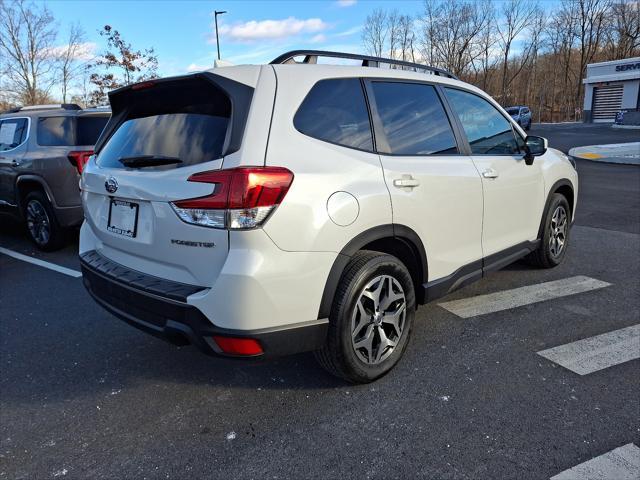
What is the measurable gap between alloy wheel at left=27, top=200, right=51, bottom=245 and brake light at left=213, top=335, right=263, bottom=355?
4832mm

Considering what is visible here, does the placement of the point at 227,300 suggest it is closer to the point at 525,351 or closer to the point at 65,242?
the point at 525,351

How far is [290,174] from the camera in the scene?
2361 mm

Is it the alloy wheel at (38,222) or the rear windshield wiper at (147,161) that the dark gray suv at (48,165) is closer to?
the alloy wheel at (38,222)

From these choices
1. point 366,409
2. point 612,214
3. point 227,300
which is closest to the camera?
point 227,300

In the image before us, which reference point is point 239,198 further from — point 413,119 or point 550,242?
point 550,242

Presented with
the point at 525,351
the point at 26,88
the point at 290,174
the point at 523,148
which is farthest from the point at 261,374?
the point at 26,88

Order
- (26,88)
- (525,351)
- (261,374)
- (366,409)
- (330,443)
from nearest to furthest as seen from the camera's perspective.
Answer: (330,443) < (366,409) < (261,374) < (525,351) < (26,88)

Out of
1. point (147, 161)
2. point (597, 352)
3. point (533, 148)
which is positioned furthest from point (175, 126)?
point (533, 148)

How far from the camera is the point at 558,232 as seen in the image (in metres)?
4.99

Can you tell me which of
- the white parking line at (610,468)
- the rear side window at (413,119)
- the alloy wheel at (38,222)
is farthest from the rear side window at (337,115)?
the alloy wheel at (38,222)

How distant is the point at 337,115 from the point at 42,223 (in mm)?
5132

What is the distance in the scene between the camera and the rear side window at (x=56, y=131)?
598 cm

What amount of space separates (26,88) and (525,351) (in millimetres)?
34173

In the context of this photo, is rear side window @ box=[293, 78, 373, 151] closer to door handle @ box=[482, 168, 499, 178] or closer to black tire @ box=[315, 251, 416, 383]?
black tire @ box=[315, 251, 416, 383]
